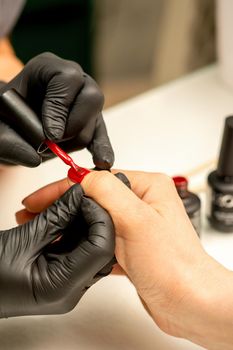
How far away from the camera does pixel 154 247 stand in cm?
59

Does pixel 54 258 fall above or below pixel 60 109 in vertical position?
below

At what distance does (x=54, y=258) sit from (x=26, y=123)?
18 cm

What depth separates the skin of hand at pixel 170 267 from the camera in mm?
589

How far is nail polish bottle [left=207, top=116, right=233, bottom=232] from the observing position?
0.77 metres

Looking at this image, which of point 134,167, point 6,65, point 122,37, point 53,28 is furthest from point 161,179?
point 122,37

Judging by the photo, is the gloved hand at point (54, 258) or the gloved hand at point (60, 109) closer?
the gloved hand at point (54, 258)

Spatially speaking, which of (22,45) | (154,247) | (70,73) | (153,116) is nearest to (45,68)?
(70,73)

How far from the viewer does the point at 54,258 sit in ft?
1.90

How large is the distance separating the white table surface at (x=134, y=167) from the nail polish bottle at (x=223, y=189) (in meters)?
0.03

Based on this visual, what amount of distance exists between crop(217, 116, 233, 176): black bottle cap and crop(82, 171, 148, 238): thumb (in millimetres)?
209

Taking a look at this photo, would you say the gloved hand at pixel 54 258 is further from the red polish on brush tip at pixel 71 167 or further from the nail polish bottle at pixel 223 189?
the nail polish bottle at pixel 223 189

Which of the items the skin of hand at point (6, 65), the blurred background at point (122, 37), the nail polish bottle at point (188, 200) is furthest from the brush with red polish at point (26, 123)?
the blurred background at point (122, 37)

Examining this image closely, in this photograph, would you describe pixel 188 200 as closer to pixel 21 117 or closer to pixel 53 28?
pixel 21 117

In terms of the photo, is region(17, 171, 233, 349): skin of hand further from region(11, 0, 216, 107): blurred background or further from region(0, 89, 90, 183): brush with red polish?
region(11, 0, 216, 107): blurred background
